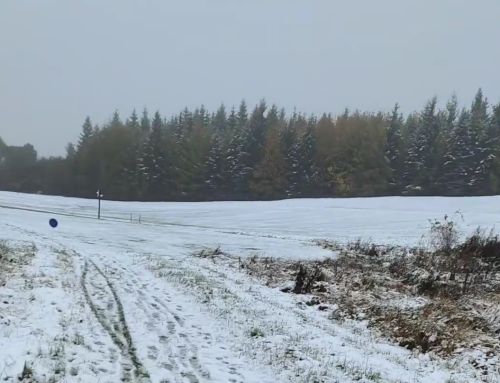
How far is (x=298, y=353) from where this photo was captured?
7.45 meters

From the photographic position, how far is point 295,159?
6925 cm

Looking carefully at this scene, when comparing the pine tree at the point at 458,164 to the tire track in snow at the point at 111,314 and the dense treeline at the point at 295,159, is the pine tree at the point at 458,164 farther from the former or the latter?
the tire track in snow at the point at 111,314

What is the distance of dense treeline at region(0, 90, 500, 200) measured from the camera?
206 feet

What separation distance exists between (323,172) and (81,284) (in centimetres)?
5919

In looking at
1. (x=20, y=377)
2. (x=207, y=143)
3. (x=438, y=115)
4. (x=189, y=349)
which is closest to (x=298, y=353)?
(x=189, y=349)

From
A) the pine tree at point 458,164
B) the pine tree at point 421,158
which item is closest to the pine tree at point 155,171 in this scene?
the pine tree at point 421,158

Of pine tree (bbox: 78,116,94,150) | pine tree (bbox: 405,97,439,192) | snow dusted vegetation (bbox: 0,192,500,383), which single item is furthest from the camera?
pine tree (bbox: 78,116,94,150)

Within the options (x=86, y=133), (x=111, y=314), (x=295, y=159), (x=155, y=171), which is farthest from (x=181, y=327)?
(x=86, y=133)

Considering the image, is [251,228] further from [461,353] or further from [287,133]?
[287,133]

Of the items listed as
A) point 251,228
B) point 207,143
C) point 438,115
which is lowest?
point 251,228

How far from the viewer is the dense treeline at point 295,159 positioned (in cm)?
6291

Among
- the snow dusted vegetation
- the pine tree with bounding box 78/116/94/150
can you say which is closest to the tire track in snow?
the snow dusted vegetation

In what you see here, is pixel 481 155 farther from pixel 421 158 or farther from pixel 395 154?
pixel 395 154

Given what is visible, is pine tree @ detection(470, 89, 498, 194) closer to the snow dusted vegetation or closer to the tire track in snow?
the snow dusted vegetation
